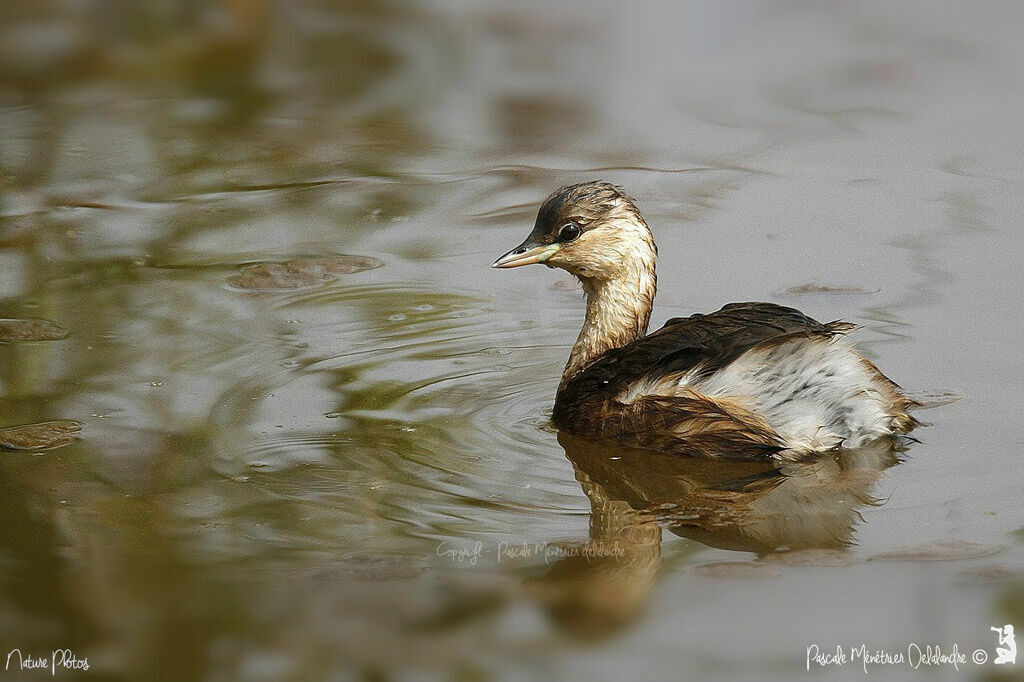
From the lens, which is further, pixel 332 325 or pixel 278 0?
pixel 278 0

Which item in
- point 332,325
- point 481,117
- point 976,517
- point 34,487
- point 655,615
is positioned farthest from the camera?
point 481,117

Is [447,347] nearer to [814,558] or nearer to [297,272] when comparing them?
[297,272]

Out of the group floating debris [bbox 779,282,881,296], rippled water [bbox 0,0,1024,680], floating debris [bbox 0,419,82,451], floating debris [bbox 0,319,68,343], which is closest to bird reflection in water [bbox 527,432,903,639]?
rippled water [bbox 0,0,1024,680]

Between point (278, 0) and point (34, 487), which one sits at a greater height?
point (278, 0)

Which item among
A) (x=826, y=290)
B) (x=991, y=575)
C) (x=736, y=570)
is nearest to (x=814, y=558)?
(x=736, y=570)

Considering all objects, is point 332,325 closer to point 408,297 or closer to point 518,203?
point 408,297

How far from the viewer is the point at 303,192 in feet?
27.4

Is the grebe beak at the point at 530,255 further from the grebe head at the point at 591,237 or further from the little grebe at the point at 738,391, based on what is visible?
the little grebe at the point at 738,391

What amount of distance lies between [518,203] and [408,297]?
144 centimetres

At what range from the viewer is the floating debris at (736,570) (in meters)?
4.55

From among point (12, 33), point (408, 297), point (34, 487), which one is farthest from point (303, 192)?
point (12, 33)

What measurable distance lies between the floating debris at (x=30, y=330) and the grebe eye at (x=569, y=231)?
2113mm

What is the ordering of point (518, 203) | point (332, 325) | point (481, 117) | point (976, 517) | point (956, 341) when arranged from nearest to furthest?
point (976, 517), point (956, 341), point (332, 325), point (518, 203), point (481, 117)

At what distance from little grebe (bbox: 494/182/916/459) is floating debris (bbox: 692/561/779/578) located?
0.82 metres
